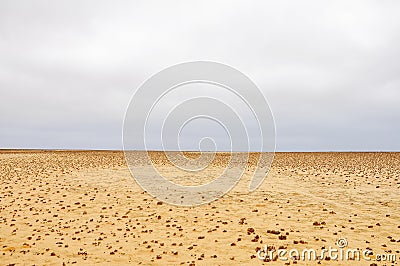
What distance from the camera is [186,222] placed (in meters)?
21.0

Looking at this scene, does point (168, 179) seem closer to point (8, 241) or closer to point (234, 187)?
point (234, 187)

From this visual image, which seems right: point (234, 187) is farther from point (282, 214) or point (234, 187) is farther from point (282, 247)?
point (282, 247)

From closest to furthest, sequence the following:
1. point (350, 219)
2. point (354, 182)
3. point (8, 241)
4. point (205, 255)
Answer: point (205, 255) → point (8, 241) → point (350, 219) → point (354, 182)

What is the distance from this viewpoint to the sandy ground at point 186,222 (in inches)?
617

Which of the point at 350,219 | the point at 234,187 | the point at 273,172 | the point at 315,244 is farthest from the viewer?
the point at 273,172

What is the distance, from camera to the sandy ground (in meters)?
15.7

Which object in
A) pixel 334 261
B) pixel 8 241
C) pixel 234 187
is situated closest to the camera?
pixel 334 261

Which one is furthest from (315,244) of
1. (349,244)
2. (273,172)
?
(273,172)

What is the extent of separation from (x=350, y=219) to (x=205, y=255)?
10.5m

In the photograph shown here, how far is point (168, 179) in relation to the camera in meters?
36.6

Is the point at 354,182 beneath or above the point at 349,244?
above

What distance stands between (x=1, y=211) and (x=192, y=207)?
12.8 metres

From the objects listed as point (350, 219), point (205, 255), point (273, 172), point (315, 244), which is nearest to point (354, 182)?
point (273, 172)

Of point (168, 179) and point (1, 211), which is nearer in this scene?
point (1, 211)
